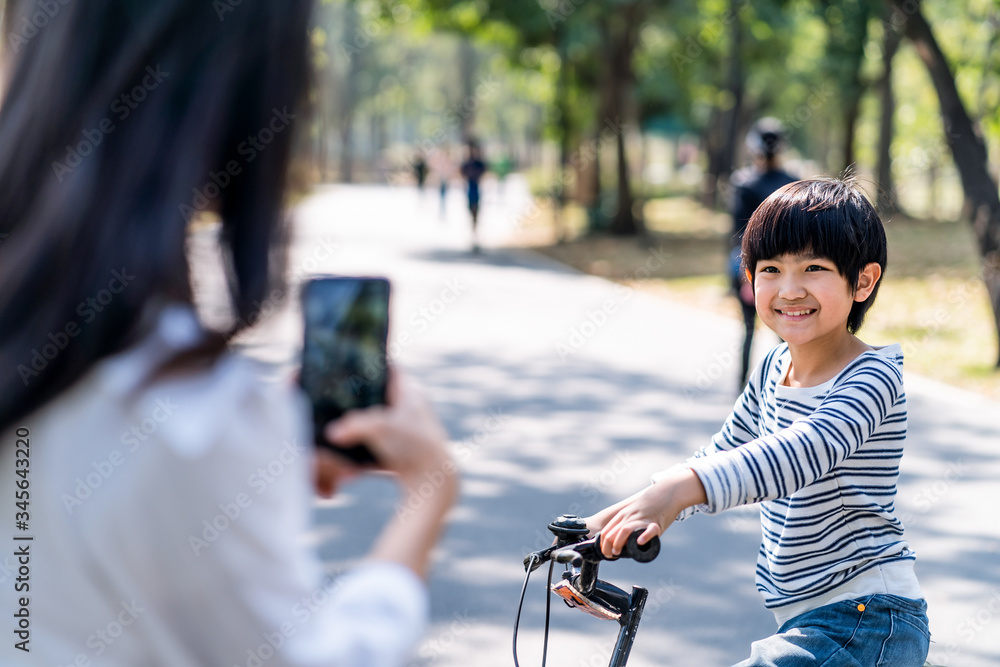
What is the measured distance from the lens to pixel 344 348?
111cm

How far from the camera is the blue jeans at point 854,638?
191 cm

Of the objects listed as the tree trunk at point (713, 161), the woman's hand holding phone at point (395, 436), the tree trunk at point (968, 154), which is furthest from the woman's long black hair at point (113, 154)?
the tree trunk at point (713, 161)

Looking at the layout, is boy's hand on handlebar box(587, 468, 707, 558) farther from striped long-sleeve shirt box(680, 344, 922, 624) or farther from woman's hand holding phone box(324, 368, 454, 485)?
woman's hand holding phone box(324, 368, 454, 485)

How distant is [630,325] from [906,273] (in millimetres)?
6088

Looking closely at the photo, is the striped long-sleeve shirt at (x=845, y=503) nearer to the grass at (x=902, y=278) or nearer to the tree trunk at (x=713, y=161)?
the grass at (x=902, y=278)

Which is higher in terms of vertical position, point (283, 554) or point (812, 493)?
point (283, 554)

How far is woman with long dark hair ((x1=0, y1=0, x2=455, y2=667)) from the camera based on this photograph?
35.7 inches

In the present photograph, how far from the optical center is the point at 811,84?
31281mm

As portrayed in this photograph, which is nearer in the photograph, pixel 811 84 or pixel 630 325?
pixel 630 325

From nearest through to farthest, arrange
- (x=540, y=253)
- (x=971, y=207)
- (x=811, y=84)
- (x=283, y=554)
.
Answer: (x=283, y=554) < (x=971, y=207) < (x=540, y=253) < (x=811, y=84)

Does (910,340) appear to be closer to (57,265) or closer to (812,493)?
(812,493)

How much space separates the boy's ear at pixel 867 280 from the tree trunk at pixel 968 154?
25.4 feet

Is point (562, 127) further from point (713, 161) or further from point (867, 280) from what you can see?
point (867, 280)

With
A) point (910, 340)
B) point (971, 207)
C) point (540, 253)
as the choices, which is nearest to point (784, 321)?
point (971, 207)
